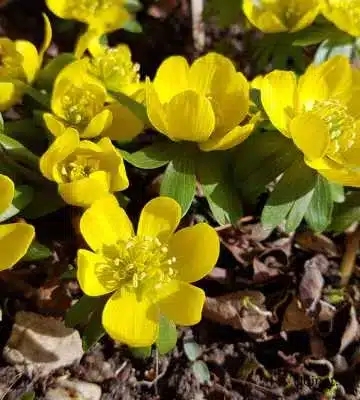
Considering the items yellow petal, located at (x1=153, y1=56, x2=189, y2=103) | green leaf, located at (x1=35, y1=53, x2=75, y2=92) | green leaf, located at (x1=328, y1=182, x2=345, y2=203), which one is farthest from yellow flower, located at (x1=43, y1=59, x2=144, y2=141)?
green leaf, located at (x1=328, y1=182, x2=345, y2=203)

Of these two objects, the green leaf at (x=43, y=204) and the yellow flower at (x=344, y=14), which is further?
the yellow flower at (x=344, y=14)

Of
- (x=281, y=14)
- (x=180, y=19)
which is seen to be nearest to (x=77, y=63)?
(x=281, y=14)

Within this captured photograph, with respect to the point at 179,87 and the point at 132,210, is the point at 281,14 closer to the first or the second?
the point at 179,87

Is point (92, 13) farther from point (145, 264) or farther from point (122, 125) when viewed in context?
point (145, 264)

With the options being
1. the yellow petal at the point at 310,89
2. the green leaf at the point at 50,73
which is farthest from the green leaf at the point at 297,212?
the green leaf at the point at 50,73

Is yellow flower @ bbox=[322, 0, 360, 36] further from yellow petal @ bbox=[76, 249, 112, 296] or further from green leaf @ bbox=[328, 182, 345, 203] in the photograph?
yellow petal @ bbox=[76, 249, 112, 296]

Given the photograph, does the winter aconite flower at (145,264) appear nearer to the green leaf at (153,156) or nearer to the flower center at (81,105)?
the green leaf at (153,156)
